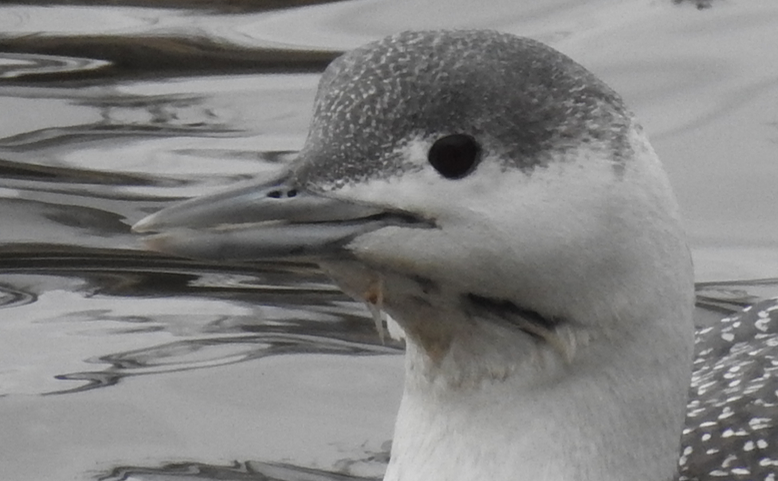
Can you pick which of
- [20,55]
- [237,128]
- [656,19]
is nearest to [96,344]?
[237,128]

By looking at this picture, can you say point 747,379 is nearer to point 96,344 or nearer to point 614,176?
point 614,176

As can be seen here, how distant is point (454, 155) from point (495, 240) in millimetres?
170

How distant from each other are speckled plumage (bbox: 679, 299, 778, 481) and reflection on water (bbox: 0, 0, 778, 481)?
3.10 ft

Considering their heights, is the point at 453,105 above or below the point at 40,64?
above

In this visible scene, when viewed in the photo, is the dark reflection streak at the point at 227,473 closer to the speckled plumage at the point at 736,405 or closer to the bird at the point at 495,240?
the speckled plumage at the point at 736,405

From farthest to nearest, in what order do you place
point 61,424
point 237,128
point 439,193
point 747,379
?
point 237,128, point 61,424, point 747,379, point 439,193

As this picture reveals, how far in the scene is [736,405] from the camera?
15.5ft

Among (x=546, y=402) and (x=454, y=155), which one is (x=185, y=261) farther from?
(x=454, y=155)

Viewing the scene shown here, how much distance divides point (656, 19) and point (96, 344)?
3.46 metres

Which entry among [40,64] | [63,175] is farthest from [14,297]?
[40,64]

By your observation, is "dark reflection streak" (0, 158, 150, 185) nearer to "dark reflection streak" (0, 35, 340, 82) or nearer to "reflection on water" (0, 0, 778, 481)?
"reflection on water" (0, 0, 778, 481)

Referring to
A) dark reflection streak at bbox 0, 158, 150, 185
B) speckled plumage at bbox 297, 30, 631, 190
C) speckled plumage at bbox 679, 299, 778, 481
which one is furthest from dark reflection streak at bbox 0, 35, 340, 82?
speckled plumage at bbox 297, 30, 631, 190

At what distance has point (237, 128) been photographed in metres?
7.45

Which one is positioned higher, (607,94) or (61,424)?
(607,94)
